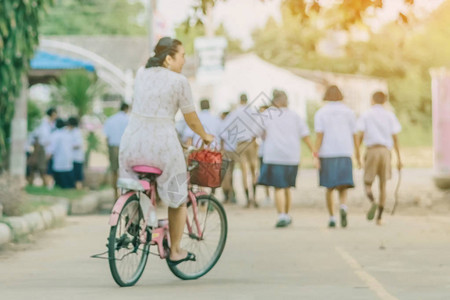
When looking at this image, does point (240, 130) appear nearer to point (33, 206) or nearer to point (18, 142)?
point (18, 142)

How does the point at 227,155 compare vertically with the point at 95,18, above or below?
below

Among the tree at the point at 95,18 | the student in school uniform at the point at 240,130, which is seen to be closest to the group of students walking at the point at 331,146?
the student in school uniform at the point at 240,130

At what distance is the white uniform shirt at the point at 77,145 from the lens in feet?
72.5

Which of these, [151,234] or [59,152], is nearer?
[151,234]

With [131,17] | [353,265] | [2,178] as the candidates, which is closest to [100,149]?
[2,178]

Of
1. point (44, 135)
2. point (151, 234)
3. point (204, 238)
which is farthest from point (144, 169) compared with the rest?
point (44, 135)

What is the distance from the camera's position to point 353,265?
→ 9.89m

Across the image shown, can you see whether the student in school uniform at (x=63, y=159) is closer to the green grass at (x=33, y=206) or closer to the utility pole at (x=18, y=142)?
the utility pole at (x=18, y=142)

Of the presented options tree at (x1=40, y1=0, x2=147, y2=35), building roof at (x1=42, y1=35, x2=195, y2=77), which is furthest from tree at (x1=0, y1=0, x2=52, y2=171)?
tree at (x1=40, y1=0, x2=147, y2=35)

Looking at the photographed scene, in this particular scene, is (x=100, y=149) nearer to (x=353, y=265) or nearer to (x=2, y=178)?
(x=2, y=178)

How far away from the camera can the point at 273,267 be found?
978cm

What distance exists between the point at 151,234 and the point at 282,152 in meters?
6.55

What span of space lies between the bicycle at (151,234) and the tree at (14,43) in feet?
24.7

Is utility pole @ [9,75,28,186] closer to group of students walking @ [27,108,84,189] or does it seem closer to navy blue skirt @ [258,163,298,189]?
group of students walking @ [27,108,84,189]
